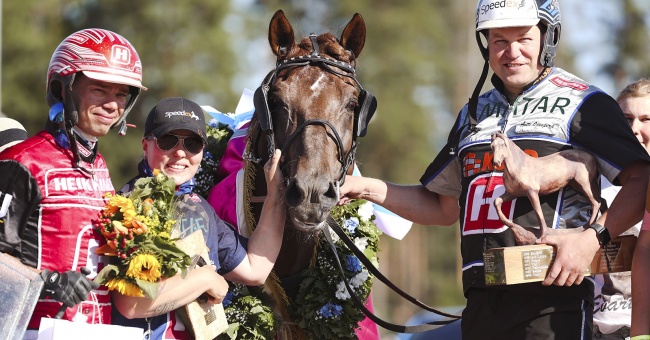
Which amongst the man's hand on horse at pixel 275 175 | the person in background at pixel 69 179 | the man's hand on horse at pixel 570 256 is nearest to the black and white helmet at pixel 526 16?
the man's hand on horse at pixel 570 256

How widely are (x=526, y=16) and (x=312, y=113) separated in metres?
1.15

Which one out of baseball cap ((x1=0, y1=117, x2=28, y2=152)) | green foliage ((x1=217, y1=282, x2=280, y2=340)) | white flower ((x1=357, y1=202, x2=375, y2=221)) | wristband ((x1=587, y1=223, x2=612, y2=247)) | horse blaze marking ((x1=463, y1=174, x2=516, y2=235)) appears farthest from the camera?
white flower ((x1=357, y1=202, x2=375, y2=221))

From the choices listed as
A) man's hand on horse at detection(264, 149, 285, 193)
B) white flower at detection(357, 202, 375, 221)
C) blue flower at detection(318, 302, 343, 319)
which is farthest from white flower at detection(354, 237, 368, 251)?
man's hand on horse at detection(264, 149, 285, 193)

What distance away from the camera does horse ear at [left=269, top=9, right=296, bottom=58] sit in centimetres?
539

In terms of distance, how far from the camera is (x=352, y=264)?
5.61 metres

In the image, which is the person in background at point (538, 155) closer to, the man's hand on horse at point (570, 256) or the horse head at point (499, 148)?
the man's hand on horse at point (570, 256)

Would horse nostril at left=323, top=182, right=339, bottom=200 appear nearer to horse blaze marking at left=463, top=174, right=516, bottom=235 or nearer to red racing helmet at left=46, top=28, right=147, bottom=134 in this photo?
horse blaze marking at left=463, top=174, right=516, bottom=235

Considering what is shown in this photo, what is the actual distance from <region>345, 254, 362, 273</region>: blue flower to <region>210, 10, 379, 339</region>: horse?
225 millimetres

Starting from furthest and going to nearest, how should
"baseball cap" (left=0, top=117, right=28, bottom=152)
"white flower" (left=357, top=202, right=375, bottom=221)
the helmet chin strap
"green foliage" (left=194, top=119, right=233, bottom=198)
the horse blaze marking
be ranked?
"green foliage" (left=194, top=119, right=233, bottom=198)
"white flower" (left=357, top=202, right=375, bottom=221)
"baseball cap" (left=0, top=117, right=28, bottom=152)
the horse blaze marking
the helmet chin strap

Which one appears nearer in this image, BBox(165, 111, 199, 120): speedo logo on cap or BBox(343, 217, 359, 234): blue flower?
BBox(165, 111, 199, 120): speedo logo on cap

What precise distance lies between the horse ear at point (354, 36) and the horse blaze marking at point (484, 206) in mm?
1140

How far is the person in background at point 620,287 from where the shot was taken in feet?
18.3

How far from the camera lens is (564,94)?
4.75 metres

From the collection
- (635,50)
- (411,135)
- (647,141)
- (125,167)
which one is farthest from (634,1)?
(647,141)
